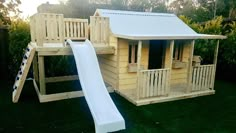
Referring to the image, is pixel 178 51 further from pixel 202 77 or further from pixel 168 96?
pixel 168 96

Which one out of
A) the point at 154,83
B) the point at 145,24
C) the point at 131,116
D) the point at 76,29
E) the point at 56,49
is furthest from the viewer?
the point at 145,24

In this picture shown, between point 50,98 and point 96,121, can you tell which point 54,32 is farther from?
point 96,121

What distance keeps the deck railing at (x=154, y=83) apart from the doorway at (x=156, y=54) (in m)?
1.03

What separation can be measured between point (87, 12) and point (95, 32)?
9033 mm

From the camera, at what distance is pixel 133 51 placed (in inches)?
212

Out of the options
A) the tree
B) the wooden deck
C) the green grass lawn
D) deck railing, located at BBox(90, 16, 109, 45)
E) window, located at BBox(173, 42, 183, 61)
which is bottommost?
the green grass lawn

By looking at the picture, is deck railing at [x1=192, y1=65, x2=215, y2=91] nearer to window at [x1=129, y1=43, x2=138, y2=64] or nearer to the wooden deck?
the wooden deck

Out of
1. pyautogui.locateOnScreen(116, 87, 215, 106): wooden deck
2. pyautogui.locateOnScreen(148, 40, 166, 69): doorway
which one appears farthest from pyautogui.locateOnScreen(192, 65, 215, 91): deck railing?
pyautogui.locateOnScreen(148, 40, 166, 69): doorway

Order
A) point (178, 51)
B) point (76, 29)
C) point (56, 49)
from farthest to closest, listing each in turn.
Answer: point (178, 51) → point (76, 29) → point (56, 49)

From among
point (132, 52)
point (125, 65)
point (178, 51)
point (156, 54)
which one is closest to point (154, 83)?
point (125, 65)

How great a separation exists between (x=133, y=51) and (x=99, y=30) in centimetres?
106

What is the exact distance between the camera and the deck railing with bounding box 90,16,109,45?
17.2ft

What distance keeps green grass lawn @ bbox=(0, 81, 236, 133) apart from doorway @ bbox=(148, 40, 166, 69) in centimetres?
138

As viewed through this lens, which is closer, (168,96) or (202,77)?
(168,96)
